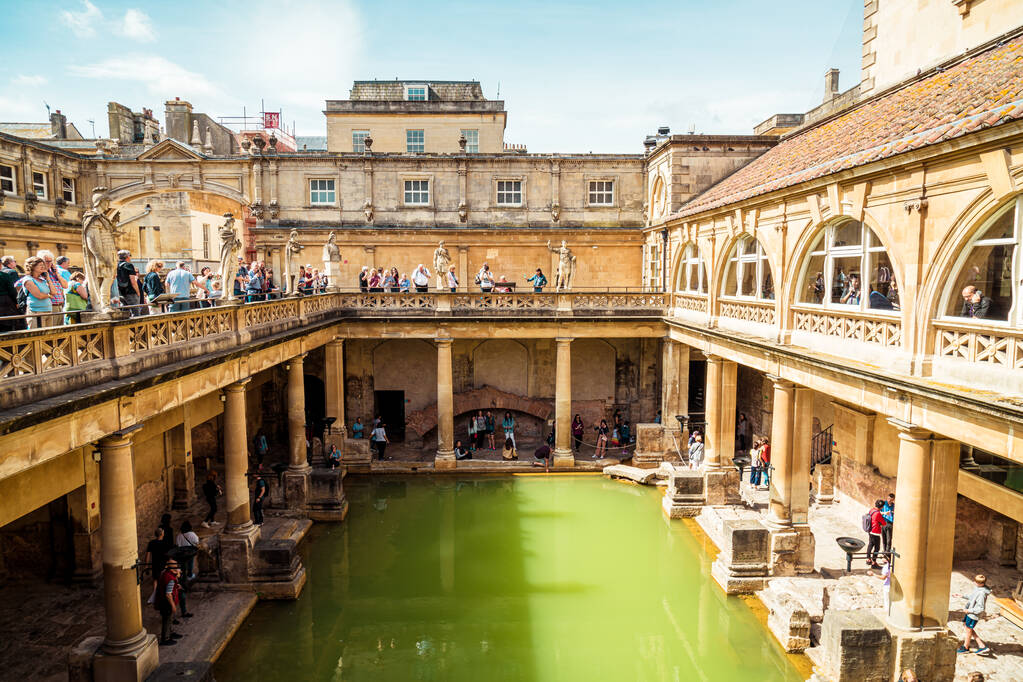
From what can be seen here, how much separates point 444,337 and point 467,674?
13.4 meters

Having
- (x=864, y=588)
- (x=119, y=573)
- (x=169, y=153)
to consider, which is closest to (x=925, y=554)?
(x=864, y=588)

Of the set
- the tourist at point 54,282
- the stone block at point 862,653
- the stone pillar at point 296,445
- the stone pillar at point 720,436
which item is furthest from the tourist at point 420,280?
the stone block at point 862,653

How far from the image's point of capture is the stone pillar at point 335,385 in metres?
23.4

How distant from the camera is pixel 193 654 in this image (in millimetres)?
11656

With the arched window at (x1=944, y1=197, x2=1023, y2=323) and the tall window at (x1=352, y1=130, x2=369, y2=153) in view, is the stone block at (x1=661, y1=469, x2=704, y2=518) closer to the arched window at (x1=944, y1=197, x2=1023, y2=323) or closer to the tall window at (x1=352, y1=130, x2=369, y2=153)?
the arched window at (x1=944, y1=197, x2=1023, y2=323)

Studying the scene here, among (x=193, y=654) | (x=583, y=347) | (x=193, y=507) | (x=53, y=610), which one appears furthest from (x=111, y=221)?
(x=583, y=347)

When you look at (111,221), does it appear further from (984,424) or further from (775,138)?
(775,138)

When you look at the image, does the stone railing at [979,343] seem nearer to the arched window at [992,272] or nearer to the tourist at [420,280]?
the arched window at [992,272]

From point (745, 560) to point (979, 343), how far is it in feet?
25.4

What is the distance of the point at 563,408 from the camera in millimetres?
24203

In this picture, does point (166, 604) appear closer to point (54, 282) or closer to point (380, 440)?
point (54, 282)

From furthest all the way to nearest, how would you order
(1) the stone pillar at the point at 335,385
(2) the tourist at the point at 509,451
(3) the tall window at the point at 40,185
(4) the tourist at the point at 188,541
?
(3) the tall window at the point at 40,185, (2) the tourist at the point at 509,451, (1) the stone pillar at the point at 335,385, (4) the tourist at the point at 188,541

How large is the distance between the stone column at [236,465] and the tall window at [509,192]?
1691 cm

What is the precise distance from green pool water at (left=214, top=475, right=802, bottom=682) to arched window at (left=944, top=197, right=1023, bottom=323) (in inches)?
279
